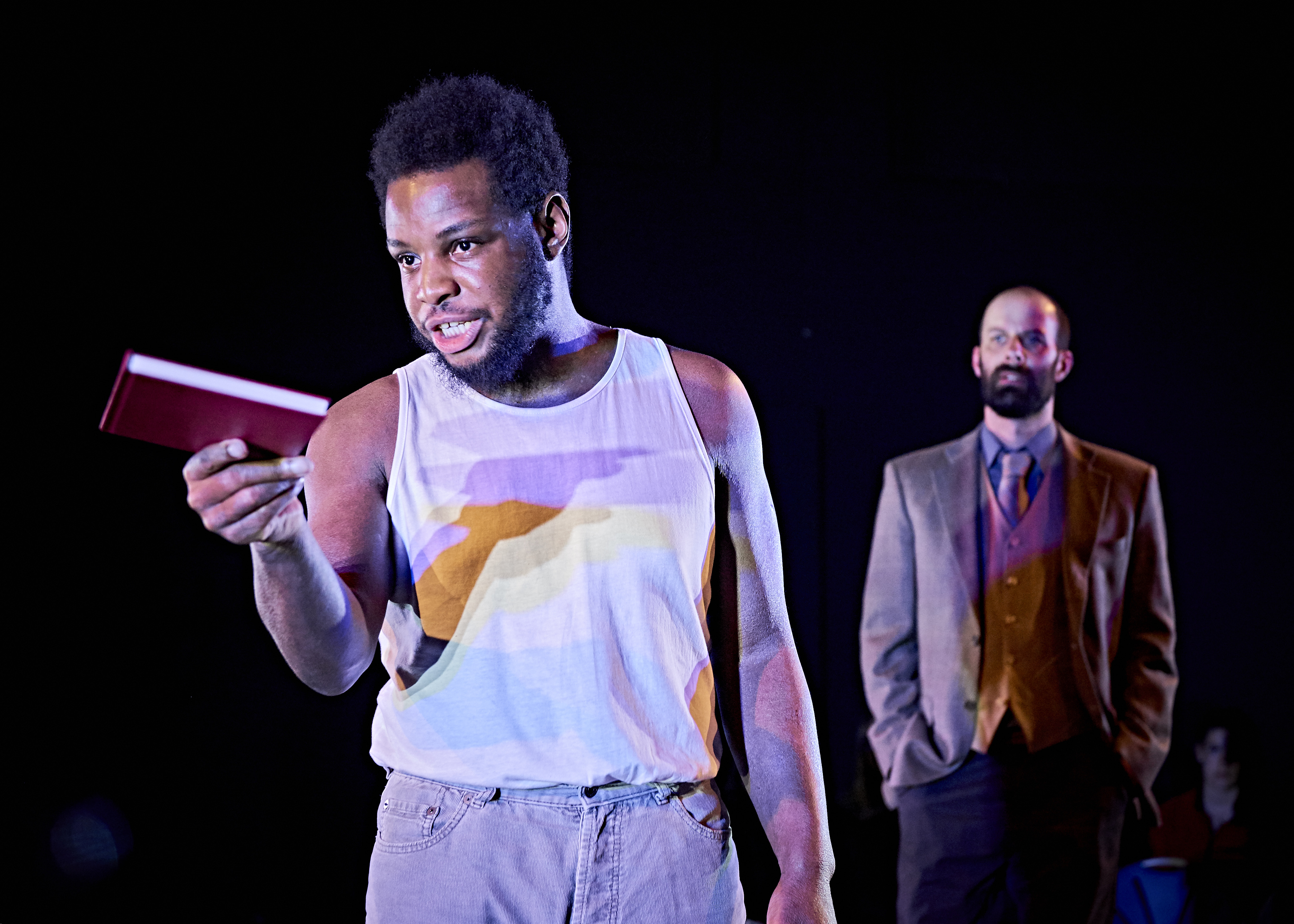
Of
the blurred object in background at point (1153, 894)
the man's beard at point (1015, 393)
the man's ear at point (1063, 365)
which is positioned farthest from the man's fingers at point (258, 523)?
the blurred object in background at point (1153, 894)

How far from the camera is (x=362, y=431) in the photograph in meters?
1.42

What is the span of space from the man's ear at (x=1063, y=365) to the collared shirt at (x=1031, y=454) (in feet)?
0.61

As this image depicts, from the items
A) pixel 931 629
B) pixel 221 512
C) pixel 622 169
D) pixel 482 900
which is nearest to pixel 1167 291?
pixel 931 629

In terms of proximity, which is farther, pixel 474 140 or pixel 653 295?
pixel 653 295

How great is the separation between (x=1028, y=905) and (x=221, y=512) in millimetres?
2651

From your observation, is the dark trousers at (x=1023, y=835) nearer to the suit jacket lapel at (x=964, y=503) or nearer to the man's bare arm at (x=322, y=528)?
the suit jacket lapel at (x=964, y=503)

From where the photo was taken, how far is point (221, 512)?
37.5 inches

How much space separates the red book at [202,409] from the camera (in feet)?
3.05

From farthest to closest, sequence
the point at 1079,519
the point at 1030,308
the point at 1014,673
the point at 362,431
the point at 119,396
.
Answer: the point at 1030,308 < the point at 1079,519 < the point at 1014,673 < the point at 362,431 < the point at 119,396

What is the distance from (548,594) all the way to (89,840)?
1.88 m

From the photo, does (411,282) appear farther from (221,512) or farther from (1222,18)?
(1222,18)

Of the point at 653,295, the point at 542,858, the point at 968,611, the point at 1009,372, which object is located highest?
the point at 653,295

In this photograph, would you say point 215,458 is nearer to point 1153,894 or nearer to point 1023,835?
point 1023,835

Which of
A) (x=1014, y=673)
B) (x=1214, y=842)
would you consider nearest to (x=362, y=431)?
(x=1014, y=673)
